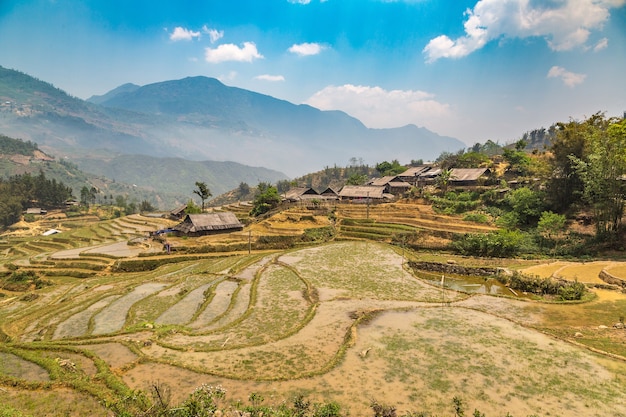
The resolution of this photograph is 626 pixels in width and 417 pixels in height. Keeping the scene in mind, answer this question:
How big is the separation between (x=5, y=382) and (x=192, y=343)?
7.29 m

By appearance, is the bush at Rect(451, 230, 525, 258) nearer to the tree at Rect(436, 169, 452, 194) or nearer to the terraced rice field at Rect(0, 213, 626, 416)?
the terraced rice field at Rect(0, 213, 626, 416)

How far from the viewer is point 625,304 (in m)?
21.2

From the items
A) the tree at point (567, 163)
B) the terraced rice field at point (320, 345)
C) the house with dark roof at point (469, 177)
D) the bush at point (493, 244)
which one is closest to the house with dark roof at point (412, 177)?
the house with dark roof at point (469, 177)

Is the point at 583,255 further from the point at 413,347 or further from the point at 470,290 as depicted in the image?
the point at 413,347

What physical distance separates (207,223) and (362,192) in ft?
119

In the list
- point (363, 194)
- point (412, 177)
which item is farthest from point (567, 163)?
point (412, 177)

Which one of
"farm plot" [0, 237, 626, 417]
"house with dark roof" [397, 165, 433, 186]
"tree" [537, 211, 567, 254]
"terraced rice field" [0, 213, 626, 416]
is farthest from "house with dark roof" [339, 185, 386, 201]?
"farm plot" [0, 237, 626, 417]

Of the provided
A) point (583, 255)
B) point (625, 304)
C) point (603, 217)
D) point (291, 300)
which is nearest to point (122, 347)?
point (291, 300)

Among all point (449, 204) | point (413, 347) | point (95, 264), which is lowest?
point (95, 264)

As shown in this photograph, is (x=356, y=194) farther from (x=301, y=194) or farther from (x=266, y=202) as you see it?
(x=266, y=202)

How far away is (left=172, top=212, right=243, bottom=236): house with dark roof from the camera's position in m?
50.2

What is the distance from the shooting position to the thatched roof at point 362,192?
72062 millimetres

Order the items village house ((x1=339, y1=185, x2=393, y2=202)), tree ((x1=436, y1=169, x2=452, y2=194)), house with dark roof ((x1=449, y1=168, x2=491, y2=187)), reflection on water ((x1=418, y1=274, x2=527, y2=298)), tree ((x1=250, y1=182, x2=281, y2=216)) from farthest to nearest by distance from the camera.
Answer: village house ((x1=339, y1=185, x2=393, y2=202)), tree ((x1=436, y1=169, x2=452, y2=194)), tree ((x1=250, y1=182, x2=281, y2=216)), house with dark roof ((x1=449, y1=168, x2=491, y2=187)), reflection on water ((x1=418, y1=274, x2=527, y2=298))

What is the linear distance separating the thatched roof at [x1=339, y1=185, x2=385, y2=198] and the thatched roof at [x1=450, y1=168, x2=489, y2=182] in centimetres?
1523
